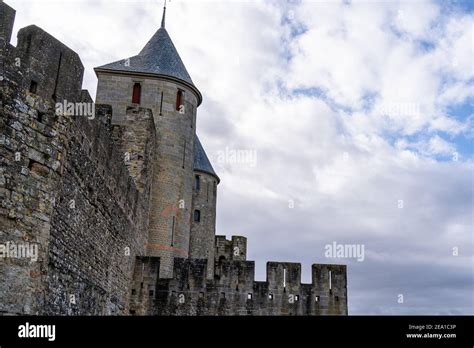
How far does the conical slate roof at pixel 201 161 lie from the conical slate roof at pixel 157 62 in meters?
5.99

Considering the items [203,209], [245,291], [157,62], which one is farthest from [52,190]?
[203,209]

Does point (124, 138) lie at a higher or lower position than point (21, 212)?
higher

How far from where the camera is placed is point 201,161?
3081 centimetres

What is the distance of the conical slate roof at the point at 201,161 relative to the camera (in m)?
30.4

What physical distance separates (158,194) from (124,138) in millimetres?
3052

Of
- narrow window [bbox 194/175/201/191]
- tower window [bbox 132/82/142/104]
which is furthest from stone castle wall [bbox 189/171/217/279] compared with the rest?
tower window [bbox 132/82/142/104]

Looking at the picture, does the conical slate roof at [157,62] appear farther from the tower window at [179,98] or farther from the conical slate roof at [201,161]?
the conical slate roof at [201,161]

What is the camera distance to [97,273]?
1341cm

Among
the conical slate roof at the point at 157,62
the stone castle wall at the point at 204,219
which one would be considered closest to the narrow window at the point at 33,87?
the conical slate roof at the point at 157,62

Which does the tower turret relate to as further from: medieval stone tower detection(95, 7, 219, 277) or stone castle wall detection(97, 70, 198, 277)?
stone castle wall detection(97, 70, 198, 277)

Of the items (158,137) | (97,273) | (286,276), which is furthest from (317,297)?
(97,273)

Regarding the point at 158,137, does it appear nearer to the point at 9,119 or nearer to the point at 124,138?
the point at 124,138

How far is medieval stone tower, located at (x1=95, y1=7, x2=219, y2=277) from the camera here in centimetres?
2148
